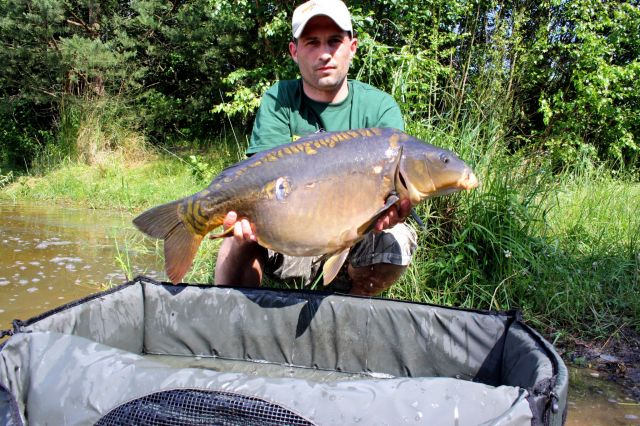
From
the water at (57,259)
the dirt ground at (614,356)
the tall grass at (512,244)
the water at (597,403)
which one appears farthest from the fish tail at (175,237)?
the dirt ground at (614,356)

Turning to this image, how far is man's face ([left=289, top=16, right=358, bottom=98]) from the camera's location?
2197 millimetres

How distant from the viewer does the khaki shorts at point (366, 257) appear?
224 cm

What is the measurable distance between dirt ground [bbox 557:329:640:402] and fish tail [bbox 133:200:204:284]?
1561 mm

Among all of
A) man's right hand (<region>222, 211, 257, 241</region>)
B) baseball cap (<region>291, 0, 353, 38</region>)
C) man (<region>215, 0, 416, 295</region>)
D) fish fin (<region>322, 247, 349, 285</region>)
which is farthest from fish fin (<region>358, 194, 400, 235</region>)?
baseball cap (<region>291, 0, 353, 38</region>)

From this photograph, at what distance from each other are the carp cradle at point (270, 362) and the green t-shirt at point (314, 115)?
28.8 inches

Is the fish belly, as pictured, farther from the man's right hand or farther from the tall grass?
the tall grass

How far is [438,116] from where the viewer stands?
2.84 meters

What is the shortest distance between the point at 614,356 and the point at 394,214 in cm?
118

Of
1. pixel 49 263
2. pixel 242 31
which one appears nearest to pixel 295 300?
pixel 49 263

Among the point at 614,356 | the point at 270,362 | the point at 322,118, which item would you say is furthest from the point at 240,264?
the point at 614,356

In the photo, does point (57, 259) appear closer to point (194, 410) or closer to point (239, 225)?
point (239, 225)

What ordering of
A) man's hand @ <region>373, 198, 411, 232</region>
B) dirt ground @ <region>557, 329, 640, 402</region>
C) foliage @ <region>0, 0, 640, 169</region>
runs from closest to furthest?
man's hand @ <region>373, 198, 411, 232</region> < dirt ground @ <region>557, 329, 640, 402</region> < foliage @ <region>0, 0, 640, 169</region>

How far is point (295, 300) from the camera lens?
2.04 m

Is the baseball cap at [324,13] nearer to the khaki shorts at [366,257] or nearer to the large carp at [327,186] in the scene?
the large carp at [327,186]
